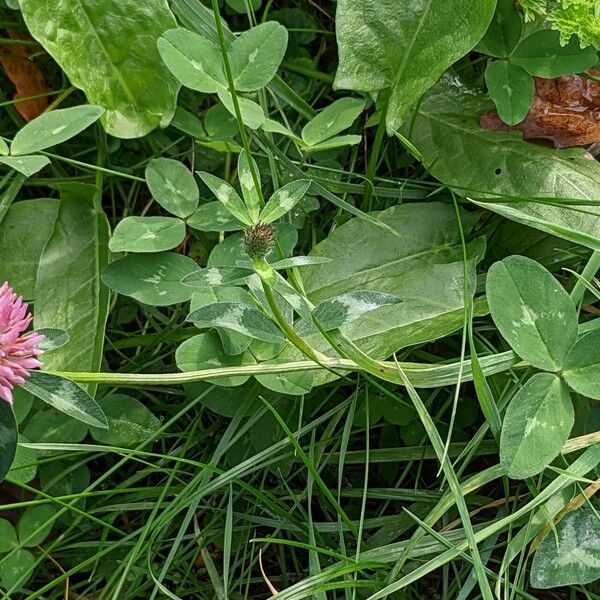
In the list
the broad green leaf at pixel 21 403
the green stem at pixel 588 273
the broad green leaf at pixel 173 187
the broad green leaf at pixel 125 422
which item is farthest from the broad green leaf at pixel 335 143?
the broad green leaf at pixel 21 403

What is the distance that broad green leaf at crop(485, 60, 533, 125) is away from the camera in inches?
63.5

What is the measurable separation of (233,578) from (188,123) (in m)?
0.88

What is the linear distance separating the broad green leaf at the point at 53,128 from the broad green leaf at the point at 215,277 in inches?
17.1

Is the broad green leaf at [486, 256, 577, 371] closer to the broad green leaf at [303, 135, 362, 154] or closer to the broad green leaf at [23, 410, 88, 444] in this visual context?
the broad green leaf at [303, 135, 362, 154]

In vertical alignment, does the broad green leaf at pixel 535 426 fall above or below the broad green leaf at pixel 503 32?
below

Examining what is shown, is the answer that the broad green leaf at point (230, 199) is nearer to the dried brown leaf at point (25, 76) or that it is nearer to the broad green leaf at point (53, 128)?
the broad green leaf at point (53, 128)

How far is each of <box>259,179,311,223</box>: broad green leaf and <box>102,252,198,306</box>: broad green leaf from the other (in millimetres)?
253

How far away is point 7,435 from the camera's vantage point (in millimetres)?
1246

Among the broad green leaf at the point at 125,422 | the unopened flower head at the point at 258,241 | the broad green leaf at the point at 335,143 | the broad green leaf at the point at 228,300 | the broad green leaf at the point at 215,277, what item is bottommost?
the broad green leaf at the point at 125,422

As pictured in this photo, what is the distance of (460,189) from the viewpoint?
1.66 meters

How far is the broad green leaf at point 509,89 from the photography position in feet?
5.29

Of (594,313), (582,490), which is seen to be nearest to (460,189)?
(594,313)

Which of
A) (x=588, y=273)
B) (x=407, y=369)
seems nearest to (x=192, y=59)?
(x=407, y=369)

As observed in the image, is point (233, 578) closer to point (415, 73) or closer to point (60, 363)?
point (60, 363)
